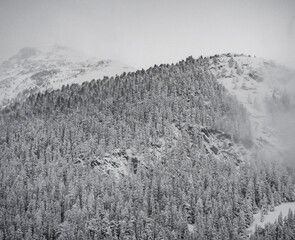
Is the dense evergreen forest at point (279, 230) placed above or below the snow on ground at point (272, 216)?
above

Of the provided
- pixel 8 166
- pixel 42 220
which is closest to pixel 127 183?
pixel 42 220

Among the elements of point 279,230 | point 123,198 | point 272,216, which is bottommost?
point 272,216

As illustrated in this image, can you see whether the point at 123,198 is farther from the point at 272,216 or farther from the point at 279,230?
the point at 272,216

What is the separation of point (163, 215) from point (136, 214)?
9.93m

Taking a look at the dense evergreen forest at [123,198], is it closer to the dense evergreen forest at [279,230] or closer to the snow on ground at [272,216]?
the snow on ground at [272,216]

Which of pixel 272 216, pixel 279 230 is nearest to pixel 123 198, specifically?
pixel 279 230

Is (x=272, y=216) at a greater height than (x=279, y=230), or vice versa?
(x=279, y=230)

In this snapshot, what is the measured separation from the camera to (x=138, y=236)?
157m

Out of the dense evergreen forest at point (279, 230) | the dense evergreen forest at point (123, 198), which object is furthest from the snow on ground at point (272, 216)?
the dense evergreen forest at point (279, 230)

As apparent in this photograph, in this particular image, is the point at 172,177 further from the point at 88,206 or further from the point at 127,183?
the point at 88,206

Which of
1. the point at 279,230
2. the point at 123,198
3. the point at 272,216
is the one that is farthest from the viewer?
the point at 272,216

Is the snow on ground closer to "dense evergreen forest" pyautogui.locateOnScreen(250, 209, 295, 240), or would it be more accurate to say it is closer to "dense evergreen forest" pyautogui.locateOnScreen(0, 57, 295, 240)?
"dense evergreen forest" pyautogui.locateOnScreen(0, 57, 295, 240)

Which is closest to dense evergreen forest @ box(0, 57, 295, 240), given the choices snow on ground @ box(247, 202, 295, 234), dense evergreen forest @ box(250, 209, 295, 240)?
snow on ground @ box(247, 202, 295, 234)

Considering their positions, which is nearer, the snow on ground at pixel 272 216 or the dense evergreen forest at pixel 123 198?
the dense evergreen forest at pixel 123 198
